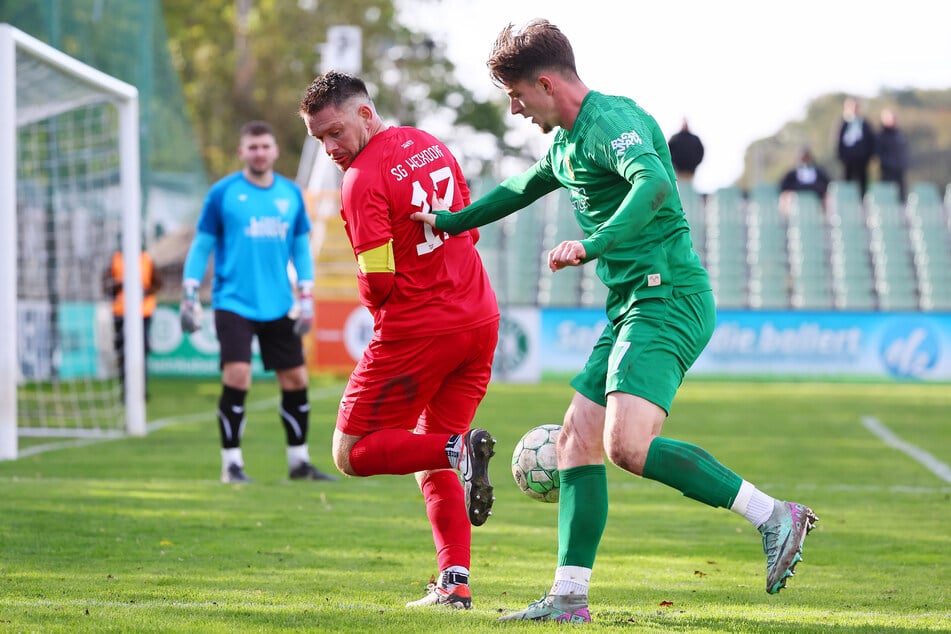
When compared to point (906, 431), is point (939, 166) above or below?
above

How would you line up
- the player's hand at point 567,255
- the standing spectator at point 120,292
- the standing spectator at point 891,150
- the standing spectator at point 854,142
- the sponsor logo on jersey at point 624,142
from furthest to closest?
1. the standing spectator at point 891,150
2. the standing spectator at point 854,142
3. the standing spectator at point 120,292
4. the sponsor logo on jersey at point 624,142
5. the player's hand at point 567,255

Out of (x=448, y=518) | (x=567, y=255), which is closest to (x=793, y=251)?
(x=448, y=518)

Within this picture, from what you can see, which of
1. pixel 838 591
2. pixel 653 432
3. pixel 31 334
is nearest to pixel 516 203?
pixel 653 432

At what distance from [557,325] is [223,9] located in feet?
89.8

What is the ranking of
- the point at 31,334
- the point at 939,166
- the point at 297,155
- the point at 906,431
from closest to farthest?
the point at 906,431, the point at 31,334, the point at 297,155, the point at 939,166

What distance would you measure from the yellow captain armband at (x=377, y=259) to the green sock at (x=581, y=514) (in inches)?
38.9

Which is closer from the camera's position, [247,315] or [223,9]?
[247,315]

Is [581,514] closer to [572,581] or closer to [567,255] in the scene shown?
[572,581]

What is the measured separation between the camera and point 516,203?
4891 mm

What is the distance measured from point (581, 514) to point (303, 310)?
490 cm

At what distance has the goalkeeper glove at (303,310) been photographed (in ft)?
29.8

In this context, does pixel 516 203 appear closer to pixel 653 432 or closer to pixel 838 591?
pixel 653 432

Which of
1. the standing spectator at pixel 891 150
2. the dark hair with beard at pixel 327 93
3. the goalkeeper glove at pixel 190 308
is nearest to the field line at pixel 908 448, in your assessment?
the goalkeeper glove at pixel 190 308

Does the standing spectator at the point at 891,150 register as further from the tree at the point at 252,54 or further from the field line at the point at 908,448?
the tree at the point at 252,54
